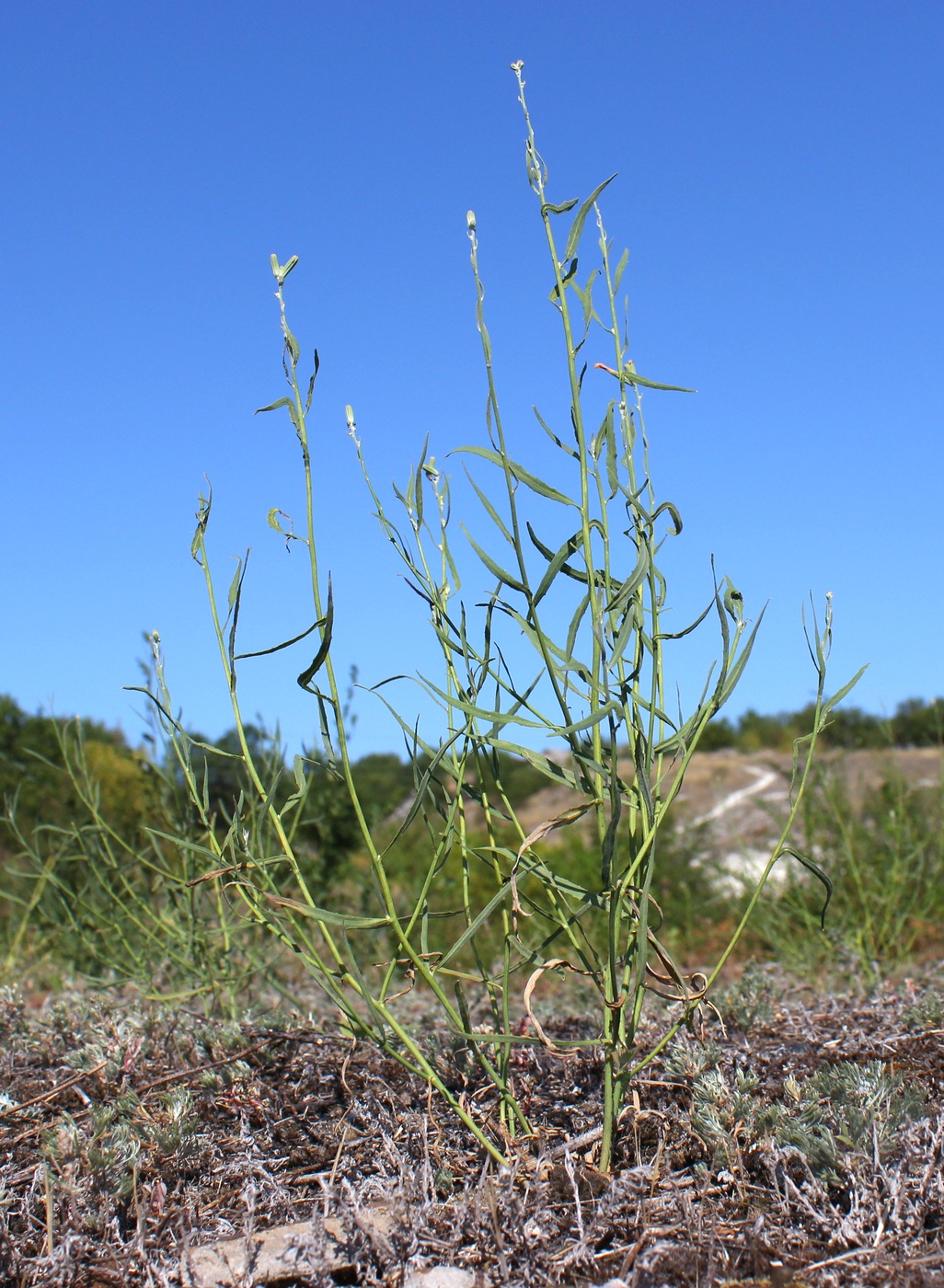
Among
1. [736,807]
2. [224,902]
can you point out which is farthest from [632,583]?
[736,807]

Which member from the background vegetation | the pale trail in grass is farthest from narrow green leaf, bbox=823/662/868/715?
the pale trail in grass

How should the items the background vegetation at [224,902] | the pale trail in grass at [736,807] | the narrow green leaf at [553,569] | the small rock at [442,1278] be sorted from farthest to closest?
the pale trail in grass at [736,807], the background vegetation at [224,902], the narrow green leaf at [553,569], the small rock at [442,1278]

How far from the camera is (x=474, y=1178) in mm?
1587

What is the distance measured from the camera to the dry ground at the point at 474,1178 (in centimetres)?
136

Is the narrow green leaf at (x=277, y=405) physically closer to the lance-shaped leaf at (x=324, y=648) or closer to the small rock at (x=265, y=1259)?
the lance-shaped leaf at (x=324, y=648)

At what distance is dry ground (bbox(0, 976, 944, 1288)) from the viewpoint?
1357 mm

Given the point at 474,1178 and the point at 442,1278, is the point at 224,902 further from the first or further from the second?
the point at 442,1278

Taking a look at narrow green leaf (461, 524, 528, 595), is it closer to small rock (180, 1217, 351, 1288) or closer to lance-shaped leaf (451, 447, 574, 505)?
lance-shaped leaf (451, 447, 574, 505)

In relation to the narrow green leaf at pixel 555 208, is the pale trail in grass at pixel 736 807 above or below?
below

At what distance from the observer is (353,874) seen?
601 centimetres

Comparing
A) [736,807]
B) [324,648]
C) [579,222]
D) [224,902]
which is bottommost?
[736,807]

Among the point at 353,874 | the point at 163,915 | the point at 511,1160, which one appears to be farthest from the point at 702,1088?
the point at 353,874

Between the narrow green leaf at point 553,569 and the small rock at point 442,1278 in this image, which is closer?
the small rock at point 442,1278

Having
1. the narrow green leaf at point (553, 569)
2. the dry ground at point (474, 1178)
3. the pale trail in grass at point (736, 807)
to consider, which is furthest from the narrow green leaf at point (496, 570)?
the pale trail in grass at point (736, 807)
